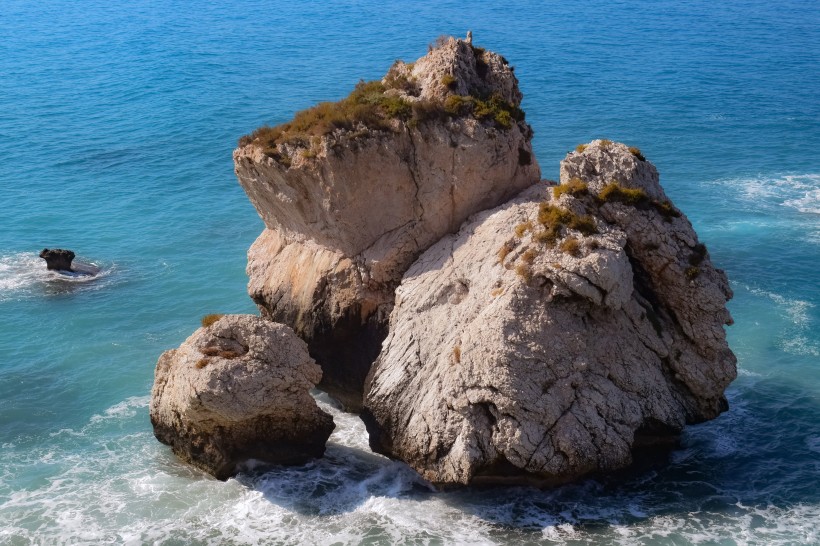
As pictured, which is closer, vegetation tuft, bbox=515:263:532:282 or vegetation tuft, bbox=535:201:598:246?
vegetation tuft, bbox=515:263:532:282

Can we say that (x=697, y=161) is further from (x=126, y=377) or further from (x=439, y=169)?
(x=126, y=377)

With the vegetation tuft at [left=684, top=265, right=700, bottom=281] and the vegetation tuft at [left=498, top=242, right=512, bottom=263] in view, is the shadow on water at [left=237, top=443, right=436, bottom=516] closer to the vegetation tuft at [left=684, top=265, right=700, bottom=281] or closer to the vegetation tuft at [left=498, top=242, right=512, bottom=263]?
the vegetation tuft at [left=498, top=242, right=512, bottom=263]

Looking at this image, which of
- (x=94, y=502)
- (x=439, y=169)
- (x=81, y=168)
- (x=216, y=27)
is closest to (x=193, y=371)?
(x=94, y=502)

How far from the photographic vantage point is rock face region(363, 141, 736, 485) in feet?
93.5

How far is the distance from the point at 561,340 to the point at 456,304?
396 centimetres

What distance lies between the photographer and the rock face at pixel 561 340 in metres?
28.5

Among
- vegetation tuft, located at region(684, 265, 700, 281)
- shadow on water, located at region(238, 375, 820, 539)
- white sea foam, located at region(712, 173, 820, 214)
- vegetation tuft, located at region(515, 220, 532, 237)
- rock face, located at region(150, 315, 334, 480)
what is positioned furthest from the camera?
white sea foam, located at region(712, 173, 820, 214)

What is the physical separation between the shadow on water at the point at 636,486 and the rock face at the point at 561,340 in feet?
2.26

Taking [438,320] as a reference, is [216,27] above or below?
above

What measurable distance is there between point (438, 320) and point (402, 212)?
4833mm

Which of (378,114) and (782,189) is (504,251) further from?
(782,189)

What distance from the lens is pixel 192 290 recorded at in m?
46.6

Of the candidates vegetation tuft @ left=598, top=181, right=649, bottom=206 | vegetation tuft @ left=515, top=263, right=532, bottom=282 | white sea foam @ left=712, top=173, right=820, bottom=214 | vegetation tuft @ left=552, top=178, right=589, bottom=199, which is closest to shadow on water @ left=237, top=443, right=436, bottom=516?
vegetation tuft @ left=515, top=263, right=532, bottom=282

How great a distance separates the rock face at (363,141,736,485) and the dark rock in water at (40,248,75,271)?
2299 cm
